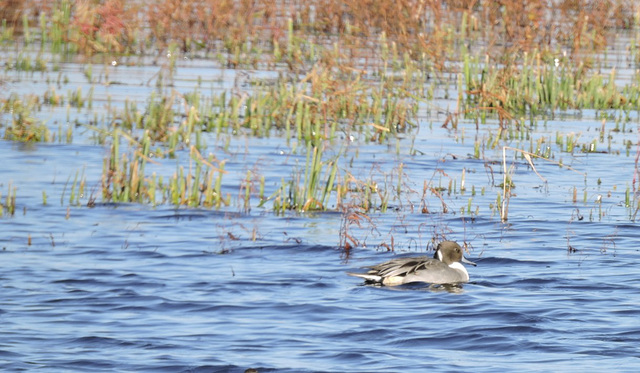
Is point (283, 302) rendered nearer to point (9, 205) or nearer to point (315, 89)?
point (9, 205)

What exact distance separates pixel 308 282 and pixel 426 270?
960 millimetres

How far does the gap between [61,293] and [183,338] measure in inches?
62.7

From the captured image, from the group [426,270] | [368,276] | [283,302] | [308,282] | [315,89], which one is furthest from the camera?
[315,89]

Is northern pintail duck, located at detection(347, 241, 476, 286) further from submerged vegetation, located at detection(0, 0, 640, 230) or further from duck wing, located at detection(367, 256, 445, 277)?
submerged vegetation, located at detection(0, 0, 640, 230)

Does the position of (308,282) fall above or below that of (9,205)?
below

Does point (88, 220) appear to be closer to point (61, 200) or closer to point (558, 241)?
point (61, 200)

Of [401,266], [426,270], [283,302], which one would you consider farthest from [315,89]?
[283,302]

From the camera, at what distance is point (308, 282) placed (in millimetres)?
10031

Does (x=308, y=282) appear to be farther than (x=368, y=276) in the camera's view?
Yes

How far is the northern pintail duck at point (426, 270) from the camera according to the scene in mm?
9883

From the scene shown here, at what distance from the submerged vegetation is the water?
325 millimetres

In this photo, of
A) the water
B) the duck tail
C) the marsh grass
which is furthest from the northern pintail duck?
the marsh grass

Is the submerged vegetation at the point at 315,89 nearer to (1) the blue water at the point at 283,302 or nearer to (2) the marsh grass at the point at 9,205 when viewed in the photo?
(2) the marsh grass at the point at 9,205

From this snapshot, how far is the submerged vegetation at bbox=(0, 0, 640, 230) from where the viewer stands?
43.0ft
